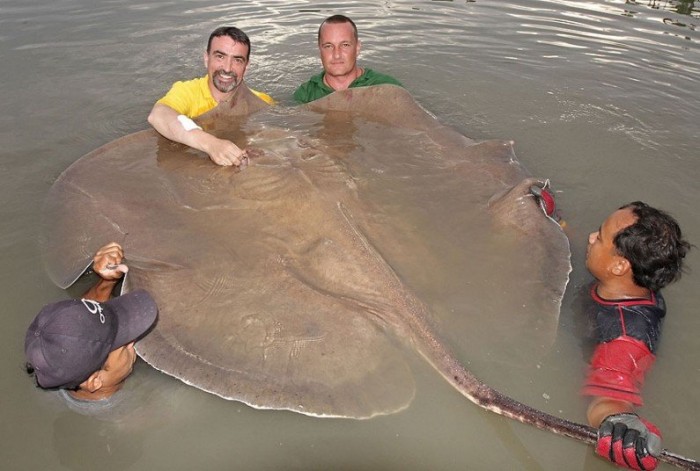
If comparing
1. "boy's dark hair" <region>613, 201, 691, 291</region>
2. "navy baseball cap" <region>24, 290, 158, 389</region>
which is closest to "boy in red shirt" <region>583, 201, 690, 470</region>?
"boy's dark hair" <region>613, 201, 691, 291</region>

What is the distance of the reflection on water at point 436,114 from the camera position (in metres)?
2.73

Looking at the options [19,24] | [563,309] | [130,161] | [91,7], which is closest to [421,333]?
[563,309]

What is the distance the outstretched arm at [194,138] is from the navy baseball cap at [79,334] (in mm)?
1324

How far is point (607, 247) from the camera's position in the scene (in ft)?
11.1

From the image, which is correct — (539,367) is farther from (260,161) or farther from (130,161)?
(130,161)

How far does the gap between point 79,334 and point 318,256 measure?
127 centimetres

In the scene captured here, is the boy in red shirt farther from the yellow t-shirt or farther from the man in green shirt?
the yellow t-shirt

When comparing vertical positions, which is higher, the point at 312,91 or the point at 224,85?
the point at 224,85

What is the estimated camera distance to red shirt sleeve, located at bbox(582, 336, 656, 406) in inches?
111

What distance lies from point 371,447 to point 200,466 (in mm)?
908

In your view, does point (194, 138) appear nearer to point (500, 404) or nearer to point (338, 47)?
point (338, 47)

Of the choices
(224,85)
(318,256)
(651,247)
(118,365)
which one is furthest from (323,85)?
(118,365)

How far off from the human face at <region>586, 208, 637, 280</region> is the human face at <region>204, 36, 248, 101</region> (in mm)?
3706

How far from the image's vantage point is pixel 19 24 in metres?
8.72
